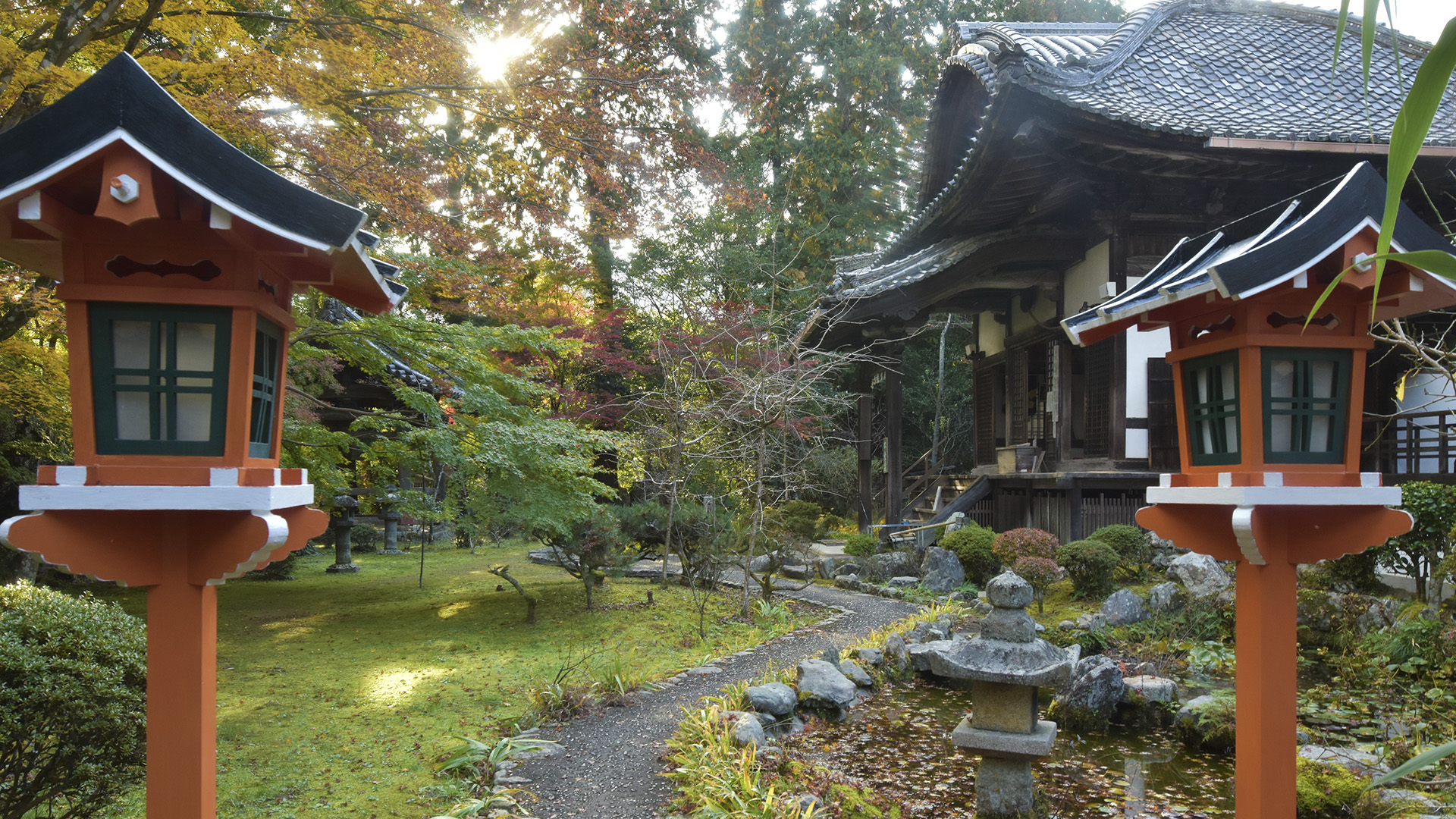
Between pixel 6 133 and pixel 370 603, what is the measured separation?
919cm

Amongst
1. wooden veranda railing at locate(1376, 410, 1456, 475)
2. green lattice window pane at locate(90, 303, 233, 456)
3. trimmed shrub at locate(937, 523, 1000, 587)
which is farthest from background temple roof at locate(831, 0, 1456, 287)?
green lattice window pane at locate(90, 303, 233, 456)

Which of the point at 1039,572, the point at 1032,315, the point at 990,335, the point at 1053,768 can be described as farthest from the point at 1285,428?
the point at 990,335

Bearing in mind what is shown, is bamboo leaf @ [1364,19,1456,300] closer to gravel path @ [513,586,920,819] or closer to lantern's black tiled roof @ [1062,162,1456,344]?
lantern's black tiled roof @ [1062,162,1456,344]

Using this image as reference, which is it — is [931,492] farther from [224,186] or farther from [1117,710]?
[224,186]

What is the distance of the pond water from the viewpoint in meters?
4.67

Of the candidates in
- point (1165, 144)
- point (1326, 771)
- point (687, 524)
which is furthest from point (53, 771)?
point (1165, 144)

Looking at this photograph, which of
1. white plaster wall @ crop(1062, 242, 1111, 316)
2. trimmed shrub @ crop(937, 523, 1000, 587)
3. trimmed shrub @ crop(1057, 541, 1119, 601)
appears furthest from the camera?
trimmed shrub @ crop(937, 523, 1000, 587)

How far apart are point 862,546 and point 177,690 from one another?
435 inches

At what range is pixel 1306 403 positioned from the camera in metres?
3.44

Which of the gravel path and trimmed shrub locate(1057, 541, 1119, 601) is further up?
trimmed shrub locate(1057, 541, 1119, 601)

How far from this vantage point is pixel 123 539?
113 inches

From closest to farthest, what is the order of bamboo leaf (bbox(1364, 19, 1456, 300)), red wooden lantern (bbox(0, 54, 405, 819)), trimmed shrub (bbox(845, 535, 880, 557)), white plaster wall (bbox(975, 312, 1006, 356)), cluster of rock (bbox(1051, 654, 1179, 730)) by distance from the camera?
bamboo leaf (bbox(1364, 19, 1456, 300)) → red wooden lantern (bbox(0, 54, 405, 819)) → cluster of rock (bbox(1051, 654, 1179, 730)) → trimmed shrub (bbox(845, 535, 880, 557)) → white plaster wall (bbox(975, 312, 1006, 356))

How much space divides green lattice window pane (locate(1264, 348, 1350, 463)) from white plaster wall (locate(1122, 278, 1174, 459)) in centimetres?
709

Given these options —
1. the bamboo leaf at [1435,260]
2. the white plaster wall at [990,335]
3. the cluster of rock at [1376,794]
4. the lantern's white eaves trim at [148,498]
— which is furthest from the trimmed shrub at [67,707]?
the white plaster wall at [990,335]
